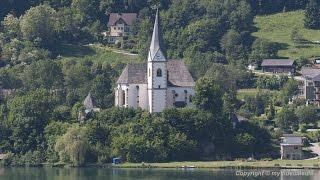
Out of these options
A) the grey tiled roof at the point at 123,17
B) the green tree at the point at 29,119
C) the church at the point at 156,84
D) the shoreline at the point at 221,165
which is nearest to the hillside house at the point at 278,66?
the grey tiled roof at the point at 123,17

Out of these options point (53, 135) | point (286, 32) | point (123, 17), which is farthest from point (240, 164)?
point (123, 17)

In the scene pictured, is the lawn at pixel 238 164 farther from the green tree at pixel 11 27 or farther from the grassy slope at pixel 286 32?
the green tree at pixel 11 27

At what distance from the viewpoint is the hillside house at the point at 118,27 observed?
153m

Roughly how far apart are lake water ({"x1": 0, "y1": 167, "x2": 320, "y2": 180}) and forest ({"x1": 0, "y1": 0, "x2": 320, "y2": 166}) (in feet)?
16.4

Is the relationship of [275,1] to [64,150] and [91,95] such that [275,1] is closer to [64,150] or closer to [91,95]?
[91,95]

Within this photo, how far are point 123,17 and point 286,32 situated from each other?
18432 millimetres

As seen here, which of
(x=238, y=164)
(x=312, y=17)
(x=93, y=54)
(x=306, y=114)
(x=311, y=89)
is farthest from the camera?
(x=312, y=17)

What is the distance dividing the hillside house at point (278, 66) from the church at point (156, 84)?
83.8 feet

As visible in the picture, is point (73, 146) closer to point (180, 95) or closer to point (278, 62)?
point (180, 95)

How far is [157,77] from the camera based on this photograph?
381ft

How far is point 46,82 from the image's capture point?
132125 mm

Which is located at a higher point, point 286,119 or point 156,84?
point 156,84

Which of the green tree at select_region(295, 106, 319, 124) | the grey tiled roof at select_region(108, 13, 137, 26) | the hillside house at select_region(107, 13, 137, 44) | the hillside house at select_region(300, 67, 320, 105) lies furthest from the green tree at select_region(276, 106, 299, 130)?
the grey tiled roof at select_region(108, 13, 137, 26)

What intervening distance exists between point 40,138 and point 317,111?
26.9 meters
